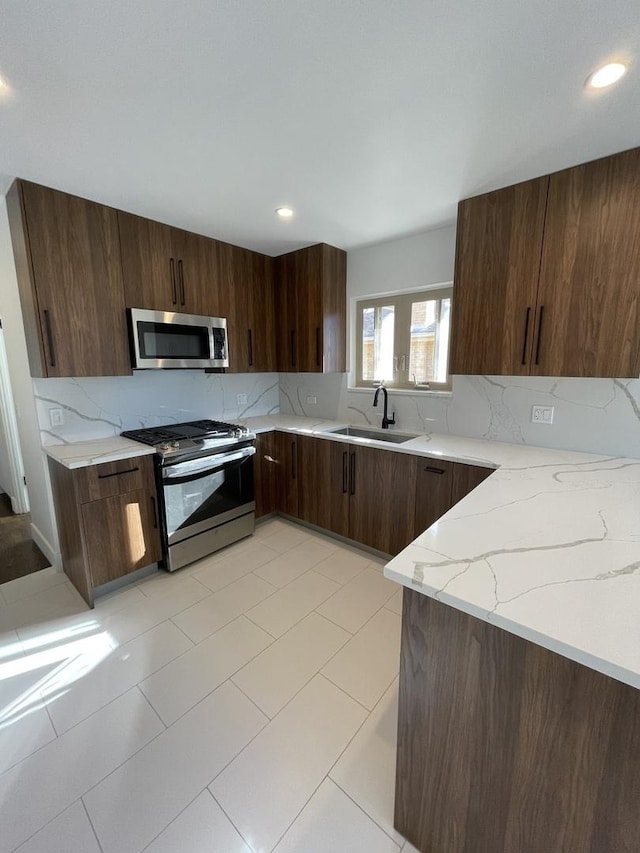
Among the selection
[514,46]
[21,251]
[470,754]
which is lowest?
[470,754]

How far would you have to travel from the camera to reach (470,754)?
92 centimetres

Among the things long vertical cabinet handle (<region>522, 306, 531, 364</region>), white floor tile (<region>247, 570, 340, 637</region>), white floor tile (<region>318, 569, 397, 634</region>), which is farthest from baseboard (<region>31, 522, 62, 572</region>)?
long vertical cabinet handle (<region>522, 306, 531, 364</region>)

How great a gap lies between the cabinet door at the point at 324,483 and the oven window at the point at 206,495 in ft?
1.44

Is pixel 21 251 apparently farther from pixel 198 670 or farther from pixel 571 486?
pixel 571 486

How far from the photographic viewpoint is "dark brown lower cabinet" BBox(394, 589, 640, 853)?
2.43ft

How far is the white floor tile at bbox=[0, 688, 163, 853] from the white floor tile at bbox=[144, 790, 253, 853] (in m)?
0.33

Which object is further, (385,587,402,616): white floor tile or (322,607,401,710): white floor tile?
(385,587,402,616): white floor tile

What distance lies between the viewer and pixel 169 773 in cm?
127

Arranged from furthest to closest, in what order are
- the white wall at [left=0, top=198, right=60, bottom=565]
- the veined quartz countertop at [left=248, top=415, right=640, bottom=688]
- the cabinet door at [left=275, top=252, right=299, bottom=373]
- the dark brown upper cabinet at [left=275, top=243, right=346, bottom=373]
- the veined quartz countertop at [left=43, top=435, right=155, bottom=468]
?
the cabinet door at [left=275, top=252, right=299, bottom=373]
the dark brown upper cabinet at [left=275, top=243, right=346, bottom=373]
the white wall at [left=0, top=198, right=60, bottom=565]
the veined quartz countertop at [left=43, top=435, right=155, bottom=468]
the veined quartz countertop at [left=248, top=415, right=640, bottom=688]

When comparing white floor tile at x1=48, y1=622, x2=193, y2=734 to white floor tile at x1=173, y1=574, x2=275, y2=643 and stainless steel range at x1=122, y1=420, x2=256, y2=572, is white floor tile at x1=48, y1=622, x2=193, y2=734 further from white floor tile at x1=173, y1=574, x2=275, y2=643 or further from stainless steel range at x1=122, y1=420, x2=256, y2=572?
stainless steel range at x1=122, y1=420, x2=256, y2=572

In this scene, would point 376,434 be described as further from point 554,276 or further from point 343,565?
point 554,276

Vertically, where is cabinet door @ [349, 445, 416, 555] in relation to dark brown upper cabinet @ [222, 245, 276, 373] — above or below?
below

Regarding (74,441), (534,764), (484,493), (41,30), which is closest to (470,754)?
(534,764)

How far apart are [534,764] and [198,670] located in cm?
142
